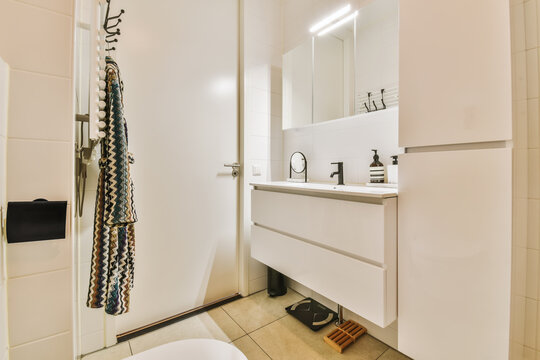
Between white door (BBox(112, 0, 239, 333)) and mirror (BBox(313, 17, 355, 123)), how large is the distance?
2.07 ft

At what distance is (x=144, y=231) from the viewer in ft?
5.04

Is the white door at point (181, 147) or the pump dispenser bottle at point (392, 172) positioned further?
the white door at point (181, 147)

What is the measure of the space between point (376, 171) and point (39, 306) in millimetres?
1486

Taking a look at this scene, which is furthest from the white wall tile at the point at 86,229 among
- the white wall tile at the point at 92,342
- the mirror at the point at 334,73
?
the mirror at the point at 334,73

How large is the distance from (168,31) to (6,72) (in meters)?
1.26

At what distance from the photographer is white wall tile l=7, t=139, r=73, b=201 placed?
1.90 ft

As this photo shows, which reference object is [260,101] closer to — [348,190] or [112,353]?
[348,190]

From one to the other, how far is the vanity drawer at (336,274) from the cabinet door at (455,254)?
92 millimetres

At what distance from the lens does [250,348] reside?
139 cm

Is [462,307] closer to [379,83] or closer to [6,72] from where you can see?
[379,83]

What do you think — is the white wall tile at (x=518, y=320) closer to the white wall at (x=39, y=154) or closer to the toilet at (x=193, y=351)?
the toilet at (x=193, y=351)

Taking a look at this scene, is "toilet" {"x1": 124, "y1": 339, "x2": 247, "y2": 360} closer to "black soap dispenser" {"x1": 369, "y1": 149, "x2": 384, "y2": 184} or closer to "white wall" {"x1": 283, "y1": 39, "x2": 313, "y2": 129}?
"black soap dispenser" {"x1": 369, "y1": 149, "x2": 384, "y2": 184}

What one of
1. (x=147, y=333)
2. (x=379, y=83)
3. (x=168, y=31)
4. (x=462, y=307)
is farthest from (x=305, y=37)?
(x=147, y=333)

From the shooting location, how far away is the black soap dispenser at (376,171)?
1.42 metres
